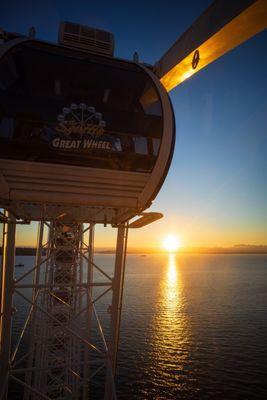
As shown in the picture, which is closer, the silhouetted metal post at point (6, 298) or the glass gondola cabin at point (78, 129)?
the glass gondola cabin at point (78, 129)

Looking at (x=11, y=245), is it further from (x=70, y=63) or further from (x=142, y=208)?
(x=70, y=63)

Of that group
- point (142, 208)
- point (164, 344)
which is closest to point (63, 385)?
point (142, 208)

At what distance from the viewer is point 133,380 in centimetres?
3164

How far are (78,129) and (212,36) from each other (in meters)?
4.94

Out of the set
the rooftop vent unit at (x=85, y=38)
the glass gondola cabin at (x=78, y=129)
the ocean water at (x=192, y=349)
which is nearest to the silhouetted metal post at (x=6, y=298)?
the glass gondola cabin at (x=78, y=129)

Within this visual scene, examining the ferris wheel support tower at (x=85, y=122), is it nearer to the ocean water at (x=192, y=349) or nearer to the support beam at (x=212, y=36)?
the support beam at (x=212, y=36)

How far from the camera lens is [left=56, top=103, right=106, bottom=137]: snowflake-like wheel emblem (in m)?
7.22

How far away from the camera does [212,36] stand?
8336 mm

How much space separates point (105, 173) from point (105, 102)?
2.10 metres

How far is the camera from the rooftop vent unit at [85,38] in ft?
28.4

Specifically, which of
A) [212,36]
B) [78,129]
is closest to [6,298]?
[78,129]

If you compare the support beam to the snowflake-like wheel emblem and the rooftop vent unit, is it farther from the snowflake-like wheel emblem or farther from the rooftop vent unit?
the snowflake-like wheel emblem

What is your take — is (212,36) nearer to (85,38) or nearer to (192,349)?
(85,38)

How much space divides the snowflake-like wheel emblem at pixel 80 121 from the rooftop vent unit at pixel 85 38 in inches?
100
